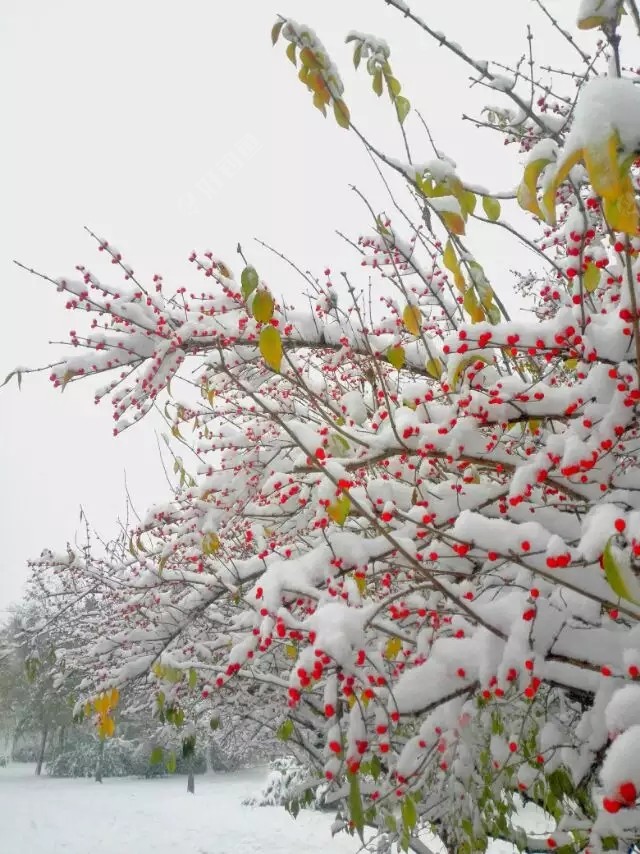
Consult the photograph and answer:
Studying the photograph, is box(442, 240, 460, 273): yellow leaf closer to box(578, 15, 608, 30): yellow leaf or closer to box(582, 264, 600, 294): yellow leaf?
box(582, 264, 600, 294): yellow leaf

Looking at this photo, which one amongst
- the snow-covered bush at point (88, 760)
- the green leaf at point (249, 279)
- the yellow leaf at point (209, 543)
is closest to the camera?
the green leaf at point (249, 279)

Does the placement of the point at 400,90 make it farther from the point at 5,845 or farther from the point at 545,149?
the point at 5,845

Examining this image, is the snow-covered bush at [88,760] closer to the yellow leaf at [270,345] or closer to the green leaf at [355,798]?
the green leaf at [355,798]

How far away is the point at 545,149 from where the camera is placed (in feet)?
4.41

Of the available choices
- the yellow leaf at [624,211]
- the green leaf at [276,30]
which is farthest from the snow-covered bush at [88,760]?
the yellow leaf at [624,211]

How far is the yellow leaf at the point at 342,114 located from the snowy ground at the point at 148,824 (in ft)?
36.2

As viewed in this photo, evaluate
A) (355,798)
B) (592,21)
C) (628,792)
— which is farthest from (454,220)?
(355,798)

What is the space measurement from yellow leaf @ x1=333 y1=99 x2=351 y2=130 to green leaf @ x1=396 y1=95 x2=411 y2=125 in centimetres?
26

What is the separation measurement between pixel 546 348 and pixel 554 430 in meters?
0.76

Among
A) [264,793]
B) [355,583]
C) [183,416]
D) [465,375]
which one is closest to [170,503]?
[183,416]

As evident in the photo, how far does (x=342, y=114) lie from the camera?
5.98 feet

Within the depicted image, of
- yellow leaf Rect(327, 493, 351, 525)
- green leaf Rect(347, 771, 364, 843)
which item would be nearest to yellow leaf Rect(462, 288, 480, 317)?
yellow leaf Rect(327, 493, 351, 525)

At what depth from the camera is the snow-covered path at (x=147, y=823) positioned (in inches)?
476

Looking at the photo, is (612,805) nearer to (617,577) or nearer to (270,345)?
(617,577)
